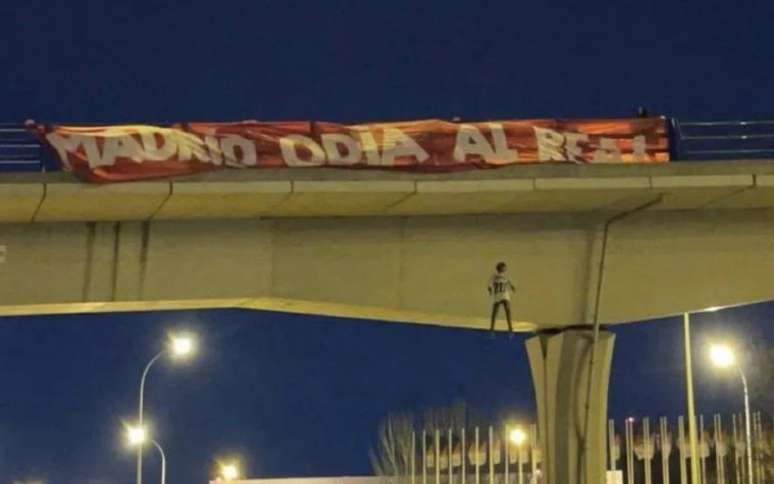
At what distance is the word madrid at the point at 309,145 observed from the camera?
837 inches

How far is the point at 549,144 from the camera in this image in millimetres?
23469

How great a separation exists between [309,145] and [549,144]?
4.14 metres

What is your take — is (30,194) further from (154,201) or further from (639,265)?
(639,265)

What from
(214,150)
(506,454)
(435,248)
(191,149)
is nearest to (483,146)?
(435,248)

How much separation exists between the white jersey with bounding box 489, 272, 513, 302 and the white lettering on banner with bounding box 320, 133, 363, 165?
3.11m

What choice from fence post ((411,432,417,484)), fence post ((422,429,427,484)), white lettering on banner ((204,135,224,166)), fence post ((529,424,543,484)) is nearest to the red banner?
white lettering on banner ((204,135,224,166))

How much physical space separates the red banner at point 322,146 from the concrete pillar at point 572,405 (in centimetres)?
324

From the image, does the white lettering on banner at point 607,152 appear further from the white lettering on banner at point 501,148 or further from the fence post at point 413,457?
the fence post at point 413,457

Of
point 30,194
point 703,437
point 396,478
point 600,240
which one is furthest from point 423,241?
point 396,478

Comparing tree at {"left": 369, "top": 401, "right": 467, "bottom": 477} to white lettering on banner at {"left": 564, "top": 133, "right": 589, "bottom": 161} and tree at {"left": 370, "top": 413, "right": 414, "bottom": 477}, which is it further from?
white lettering on banner at {"left": 564, "top": 133, "right": 589, "bottom": 161}

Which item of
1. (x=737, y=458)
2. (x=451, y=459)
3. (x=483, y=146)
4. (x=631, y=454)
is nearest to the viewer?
(x=483, y=146)

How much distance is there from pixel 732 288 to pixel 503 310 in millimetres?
4014

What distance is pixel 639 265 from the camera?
24.3 meters

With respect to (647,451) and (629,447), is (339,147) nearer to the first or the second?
(647,451)
